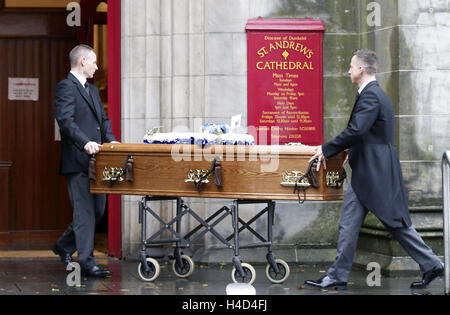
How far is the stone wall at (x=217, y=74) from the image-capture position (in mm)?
10102

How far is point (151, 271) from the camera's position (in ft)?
29.0

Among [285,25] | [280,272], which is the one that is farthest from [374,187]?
[285,25]

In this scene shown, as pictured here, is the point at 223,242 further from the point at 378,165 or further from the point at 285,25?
the point at 285,25

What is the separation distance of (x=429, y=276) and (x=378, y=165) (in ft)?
3.59

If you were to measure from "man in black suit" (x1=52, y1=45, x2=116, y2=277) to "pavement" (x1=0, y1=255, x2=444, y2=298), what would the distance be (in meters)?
0.38

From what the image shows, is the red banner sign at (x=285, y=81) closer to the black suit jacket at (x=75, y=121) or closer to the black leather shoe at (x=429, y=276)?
the black suit jacket at (x=75, y=121)

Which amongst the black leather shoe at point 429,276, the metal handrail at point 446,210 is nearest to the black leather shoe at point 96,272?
the black leather shoe at point 429,276

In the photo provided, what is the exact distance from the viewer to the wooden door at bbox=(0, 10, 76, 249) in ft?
38.3

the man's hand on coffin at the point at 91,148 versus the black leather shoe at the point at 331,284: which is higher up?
the man's hand on coffin at the point at 91,148

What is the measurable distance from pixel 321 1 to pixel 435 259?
3.47 meters

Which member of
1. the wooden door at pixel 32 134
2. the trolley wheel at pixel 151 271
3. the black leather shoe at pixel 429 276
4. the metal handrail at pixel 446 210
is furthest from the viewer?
the wooden door at pixel 32 134

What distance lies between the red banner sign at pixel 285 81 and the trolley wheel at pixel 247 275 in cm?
196

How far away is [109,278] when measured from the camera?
9070 mm

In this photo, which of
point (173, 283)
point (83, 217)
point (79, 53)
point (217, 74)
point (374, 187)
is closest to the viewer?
point (374, 187)
